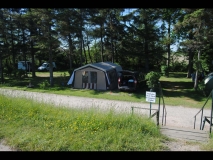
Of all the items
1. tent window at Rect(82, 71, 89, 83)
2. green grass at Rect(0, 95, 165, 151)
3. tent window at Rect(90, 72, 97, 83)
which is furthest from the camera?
tent window at Rect(82, 71, 89, 83)

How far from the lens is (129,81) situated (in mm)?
13875

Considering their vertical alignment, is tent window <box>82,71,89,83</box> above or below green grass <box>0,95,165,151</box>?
above

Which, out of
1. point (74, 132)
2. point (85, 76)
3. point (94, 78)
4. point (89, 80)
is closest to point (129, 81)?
point (94, 78)

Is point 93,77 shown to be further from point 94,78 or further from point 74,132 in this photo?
point 74,132

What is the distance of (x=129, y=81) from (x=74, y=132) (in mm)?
9583

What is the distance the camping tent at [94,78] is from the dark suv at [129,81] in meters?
1.35

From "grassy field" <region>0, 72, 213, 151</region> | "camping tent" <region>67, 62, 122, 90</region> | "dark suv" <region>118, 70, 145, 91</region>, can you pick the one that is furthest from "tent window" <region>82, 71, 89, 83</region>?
"grassy field" <region>0, 72, 213, 151</region>

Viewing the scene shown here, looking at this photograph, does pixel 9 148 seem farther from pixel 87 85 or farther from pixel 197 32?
pixel 197 32

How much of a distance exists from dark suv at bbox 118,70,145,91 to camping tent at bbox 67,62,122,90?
1.35 metres

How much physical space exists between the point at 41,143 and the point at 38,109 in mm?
2436

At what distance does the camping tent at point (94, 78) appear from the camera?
1520 cm

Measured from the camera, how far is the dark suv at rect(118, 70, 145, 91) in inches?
536

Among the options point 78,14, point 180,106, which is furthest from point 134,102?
point 78,14

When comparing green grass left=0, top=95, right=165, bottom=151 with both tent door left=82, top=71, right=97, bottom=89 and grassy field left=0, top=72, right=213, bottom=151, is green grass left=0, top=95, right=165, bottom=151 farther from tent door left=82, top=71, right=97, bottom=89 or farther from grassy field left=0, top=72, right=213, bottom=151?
tent door left=82, top=71, right=97, bottom=89
